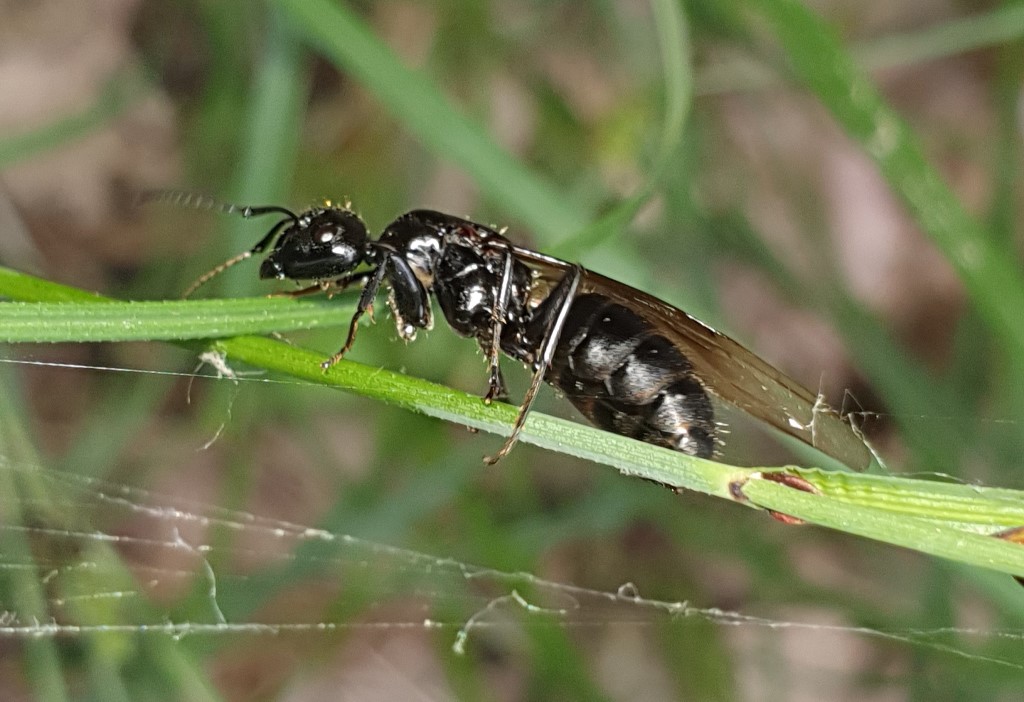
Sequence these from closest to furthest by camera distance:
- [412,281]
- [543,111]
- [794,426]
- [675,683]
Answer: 1. [794,426]
2. [412,281]
3. [675,683]
4. [543,111]

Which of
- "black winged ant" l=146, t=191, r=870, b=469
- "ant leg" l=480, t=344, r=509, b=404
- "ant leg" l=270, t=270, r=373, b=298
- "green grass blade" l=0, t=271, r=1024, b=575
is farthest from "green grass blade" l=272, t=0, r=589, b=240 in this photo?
"green grass blade" l=0, t=271, r=1024, b=575

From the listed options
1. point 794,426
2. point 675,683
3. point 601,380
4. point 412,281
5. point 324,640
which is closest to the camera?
point 794,426

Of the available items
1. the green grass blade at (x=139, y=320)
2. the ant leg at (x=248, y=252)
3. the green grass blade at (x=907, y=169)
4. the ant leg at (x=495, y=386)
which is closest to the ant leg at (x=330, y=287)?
the ant leg at (x=248, y=252)

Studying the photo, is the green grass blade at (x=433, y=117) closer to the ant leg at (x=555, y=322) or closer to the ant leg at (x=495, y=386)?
the ant leg at (x=555, y=322)

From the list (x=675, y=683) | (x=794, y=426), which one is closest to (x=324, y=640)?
(x=675, y=683)

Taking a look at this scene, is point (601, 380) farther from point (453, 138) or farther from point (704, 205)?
point (704, 205)

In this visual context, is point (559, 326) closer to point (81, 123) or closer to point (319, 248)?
point (319, 248)

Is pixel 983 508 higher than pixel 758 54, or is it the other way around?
pixel 758 54
